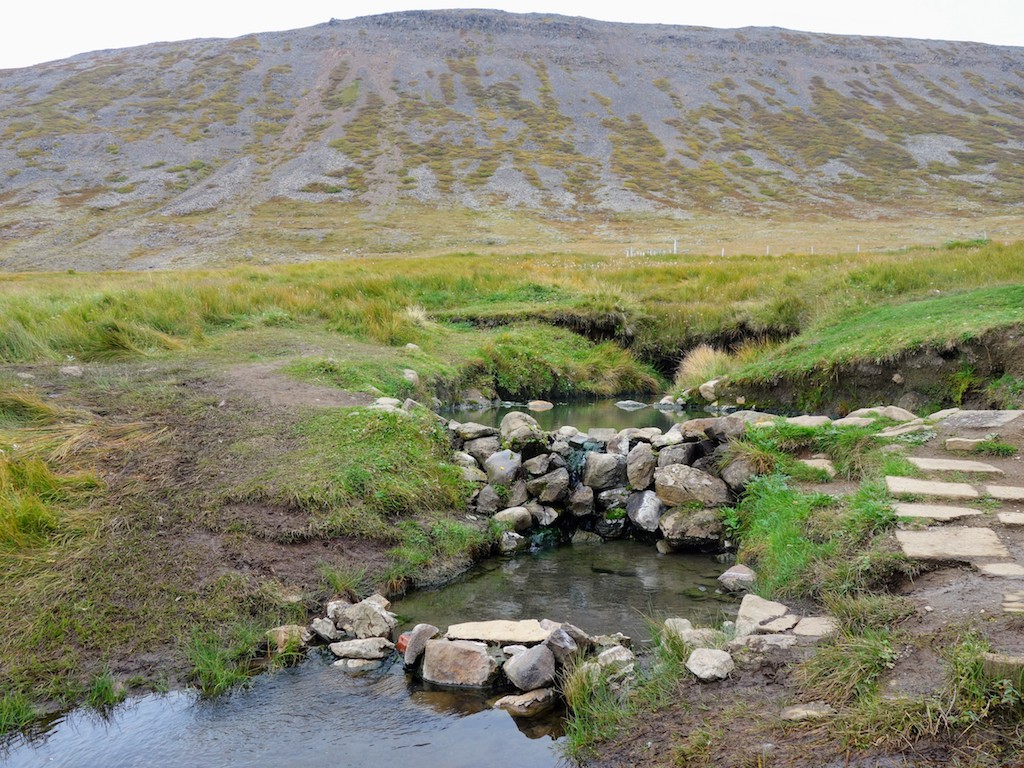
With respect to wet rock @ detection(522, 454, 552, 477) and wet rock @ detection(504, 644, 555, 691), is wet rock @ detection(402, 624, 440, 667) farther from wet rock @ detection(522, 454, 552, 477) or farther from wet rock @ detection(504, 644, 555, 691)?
wet rock @ detection(522, 454, 552, 477)

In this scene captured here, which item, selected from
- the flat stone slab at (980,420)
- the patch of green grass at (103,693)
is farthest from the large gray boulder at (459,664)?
the flat stone slab at (980,420)

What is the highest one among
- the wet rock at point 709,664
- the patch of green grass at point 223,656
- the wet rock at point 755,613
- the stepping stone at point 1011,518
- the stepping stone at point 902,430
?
the stepping stone at point 1011,518

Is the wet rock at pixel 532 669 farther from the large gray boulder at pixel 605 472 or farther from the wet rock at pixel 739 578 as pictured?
the large gray boulder at pixel 605 472

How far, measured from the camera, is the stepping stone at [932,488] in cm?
571

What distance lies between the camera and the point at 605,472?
343 inches

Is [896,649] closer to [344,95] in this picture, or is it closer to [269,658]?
[269,658]

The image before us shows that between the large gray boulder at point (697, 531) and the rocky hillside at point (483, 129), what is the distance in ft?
129

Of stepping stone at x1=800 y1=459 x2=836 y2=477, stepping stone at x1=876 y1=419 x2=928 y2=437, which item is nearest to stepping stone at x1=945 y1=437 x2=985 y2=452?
stepping stone at x1=876 y1=419 x2=928 y2=437

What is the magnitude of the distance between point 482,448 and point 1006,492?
18.0ft

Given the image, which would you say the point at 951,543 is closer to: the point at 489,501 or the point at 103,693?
the point at 489,501

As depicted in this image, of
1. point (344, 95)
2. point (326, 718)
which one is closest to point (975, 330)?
point (326, 718)

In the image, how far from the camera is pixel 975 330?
1048 centimetres

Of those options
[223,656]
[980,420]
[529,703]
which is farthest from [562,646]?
[980,420]

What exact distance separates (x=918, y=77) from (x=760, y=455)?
366 feet
